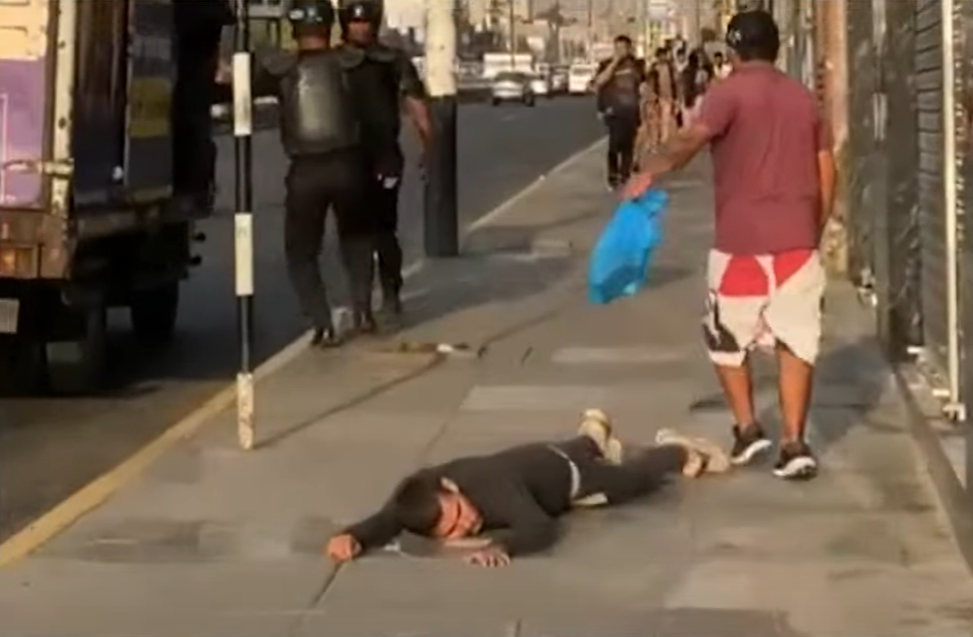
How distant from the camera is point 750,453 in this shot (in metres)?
10.3

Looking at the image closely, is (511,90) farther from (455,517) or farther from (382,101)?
(455,517)

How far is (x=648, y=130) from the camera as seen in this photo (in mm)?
34312

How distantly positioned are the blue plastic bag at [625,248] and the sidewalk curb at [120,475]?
2064 mm

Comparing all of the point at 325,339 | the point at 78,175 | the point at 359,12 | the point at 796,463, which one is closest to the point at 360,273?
the point at 325,339

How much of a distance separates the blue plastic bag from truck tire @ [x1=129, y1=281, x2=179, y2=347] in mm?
5843

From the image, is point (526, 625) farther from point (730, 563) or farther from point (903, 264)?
point (903, 264)

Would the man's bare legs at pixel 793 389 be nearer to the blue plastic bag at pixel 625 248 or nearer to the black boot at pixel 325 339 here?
the blue plastic bag at pixel 625 248

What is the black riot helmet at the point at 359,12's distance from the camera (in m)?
14.9

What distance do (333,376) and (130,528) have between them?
Result: 4233 mm

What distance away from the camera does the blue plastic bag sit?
33.8 ft

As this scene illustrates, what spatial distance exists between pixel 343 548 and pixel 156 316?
7763 millimetres

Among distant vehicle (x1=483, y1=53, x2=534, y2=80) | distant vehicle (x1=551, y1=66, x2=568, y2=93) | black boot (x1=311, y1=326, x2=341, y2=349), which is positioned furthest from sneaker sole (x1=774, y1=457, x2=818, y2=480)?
distant vehicle (x1=551, y1=66, x2=568, y2=93)

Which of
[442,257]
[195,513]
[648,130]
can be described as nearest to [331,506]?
[195,513]

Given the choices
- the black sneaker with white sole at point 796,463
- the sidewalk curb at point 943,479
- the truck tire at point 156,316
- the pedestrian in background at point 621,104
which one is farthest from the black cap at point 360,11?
the pedestrian in background at point 621,104
